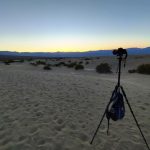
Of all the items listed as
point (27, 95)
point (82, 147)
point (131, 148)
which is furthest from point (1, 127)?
point (27, 95)

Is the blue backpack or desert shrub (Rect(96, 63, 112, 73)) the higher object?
the blue backpack

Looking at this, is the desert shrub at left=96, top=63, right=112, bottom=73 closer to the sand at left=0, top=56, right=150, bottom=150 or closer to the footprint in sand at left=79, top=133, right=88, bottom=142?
the sand at left=0, top=56, right=150, bottom=150

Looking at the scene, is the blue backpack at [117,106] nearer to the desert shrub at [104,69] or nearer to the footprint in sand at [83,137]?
the footprint in sand at [83,137]

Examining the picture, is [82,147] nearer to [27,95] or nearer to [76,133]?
[76,133]

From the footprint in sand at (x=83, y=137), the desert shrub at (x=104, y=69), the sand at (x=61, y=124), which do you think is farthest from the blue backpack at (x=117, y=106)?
the desert shrub at (x=104, y=69)

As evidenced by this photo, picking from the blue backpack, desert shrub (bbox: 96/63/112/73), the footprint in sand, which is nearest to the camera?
the blue backpack

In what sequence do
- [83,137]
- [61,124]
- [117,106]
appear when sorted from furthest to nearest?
[61,124]
[83,137]
[117,106]

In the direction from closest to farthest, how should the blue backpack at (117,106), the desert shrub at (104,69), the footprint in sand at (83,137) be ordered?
the blue backpack at (117,106), the footprint in sand at (83,137), the desert shrub at (104,69)

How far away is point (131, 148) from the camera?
456 cm

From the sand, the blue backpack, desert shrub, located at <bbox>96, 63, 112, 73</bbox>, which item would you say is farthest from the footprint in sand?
desert shrub, located at <bbox>96, 63, 112, 73</bbox>

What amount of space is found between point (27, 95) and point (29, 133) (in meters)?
3.87

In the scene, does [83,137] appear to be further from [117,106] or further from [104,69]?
[104,69]

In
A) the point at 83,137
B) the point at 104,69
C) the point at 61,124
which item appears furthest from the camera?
the point at 104,69

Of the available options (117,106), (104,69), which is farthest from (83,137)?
(104,69)
